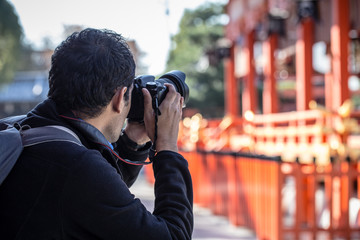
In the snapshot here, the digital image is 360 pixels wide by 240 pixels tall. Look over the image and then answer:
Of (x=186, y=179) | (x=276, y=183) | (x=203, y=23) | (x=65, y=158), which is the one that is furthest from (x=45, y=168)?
(x=203, y=23)

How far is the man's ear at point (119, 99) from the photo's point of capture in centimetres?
126

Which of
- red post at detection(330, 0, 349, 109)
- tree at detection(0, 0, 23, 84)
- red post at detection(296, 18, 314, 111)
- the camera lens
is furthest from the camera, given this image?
tree at detection(0, 0, 23, 84)

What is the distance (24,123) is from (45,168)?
0.61 ft

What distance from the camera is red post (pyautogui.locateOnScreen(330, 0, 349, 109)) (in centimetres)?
698

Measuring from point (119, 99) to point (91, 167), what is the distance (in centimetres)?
24

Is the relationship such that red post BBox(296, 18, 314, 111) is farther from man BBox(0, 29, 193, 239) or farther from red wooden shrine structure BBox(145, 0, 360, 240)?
man BBox(0, 29, 193, 239)

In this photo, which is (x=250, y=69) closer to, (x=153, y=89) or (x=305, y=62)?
(x=305, y=62)

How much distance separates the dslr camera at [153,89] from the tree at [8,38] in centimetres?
1353

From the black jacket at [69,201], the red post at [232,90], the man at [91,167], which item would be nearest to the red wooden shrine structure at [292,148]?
the red post at [232,90]

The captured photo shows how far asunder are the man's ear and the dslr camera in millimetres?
112

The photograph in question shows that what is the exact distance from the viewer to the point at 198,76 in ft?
69.7

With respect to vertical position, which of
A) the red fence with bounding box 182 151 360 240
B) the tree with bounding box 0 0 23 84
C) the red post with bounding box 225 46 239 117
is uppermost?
the tree with bounding box 0 0 23 84

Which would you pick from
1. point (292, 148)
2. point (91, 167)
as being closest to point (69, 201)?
point (91, 167)

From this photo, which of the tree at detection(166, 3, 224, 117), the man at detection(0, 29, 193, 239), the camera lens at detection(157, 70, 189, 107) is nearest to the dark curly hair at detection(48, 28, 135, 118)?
the man at detection(0, 29, 193, 239)
